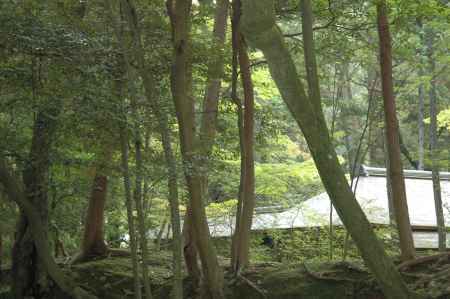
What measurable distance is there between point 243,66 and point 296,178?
5.71 m

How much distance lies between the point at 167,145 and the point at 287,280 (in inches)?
110

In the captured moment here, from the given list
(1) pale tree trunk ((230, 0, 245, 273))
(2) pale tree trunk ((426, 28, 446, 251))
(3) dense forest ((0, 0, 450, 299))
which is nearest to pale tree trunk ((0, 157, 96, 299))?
(3) dense forest ((0, 0, 450, 299))

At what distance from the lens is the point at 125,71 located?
239 inches

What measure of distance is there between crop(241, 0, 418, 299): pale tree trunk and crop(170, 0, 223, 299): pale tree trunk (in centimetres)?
116

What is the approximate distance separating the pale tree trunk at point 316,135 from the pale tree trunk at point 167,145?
4.20ft

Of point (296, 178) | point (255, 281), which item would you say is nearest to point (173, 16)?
point (255, 281)

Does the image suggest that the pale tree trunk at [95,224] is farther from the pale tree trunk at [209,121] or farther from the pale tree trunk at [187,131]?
the pale tree trunk at [187,131]

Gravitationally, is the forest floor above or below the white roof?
below

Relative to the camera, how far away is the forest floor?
21.1 feet

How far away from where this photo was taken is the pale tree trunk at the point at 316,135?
15.9 feet

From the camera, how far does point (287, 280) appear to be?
7438mm

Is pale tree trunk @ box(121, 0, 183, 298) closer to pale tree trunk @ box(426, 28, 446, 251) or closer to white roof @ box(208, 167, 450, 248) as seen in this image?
pale tree trunk @ box(426, 28, 446, 251)

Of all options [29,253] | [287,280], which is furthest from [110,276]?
[287,280]

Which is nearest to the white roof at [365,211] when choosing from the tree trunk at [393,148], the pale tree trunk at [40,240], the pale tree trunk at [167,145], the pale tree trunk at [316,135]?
the pale tree trunk at [40,240]
